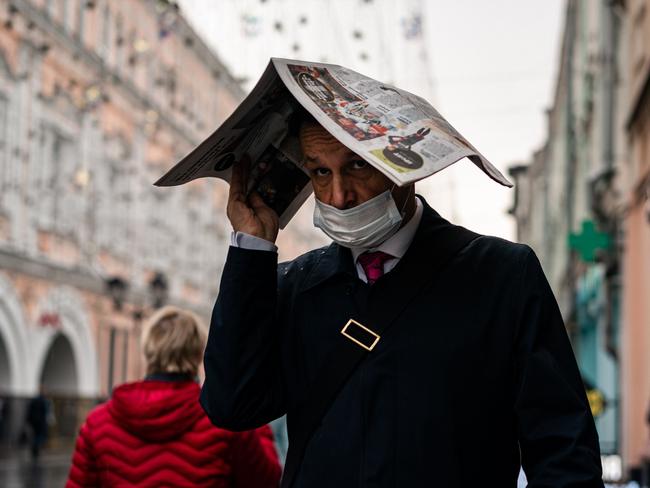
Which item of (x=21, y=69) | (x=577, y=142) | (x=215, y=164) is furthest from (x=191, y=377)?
(x=577, y=142)

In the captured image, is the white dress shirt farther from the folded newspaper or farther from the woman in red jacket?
the woman in red jacket

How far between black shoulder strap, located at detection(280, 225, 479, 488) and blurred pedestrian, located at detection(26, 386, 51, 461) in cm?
2409

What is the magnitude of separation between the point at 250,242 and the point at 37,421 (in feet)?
79.9

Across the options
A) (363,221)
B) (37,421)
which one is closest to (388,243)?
(363,221)

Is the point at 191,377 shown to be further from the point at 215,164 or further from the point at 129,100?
the point at 129,100

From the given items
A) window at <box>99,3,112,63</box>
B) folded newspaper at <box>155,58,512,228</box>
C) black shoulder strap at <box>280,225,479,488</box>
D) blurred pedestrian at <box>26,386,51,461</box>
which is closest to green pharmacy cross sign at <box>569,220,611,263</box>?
blurred pedestrian at <box>26,386,51,461</box>

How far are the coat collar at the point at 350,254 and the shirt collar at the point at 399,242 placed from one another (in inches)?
0.6

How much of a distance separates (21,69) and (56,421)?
860 centimetres

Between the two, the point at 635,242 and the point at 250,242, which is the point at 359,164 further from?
the point at 635,242

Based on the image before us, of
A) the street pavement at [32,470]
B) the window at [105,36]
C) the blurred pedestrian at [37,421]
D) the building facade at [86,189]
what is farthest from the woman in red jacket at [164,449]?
the window at [105,36]

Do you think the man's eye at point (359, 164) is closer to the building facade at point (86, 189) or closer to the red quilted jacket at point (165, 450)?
the red quilted jacket at point (165, 450)

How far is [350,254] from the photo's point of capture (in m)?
2.72

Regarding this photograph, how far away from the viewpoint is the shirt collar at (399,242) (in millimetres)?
2645

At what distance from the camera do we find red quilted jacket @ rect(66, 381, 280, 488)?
4578mm
